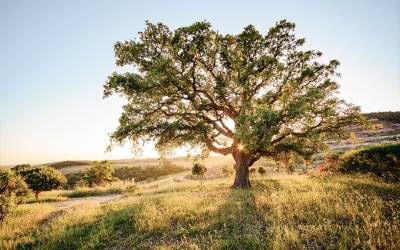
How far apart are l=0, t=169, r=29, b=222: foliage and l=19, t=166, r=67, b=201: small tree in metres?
4.56

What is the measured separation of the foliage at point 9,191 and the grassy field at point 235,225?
63 centimetres

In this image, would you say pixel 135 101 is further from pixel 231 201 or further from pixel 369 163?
pixel 369 163

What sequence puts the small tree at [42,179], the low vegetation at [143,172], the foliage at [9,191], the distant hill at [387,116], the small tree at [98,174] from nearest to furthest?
1. the foliage at [9,191]
2. the small tree at [42,179]
3. the small tree at [98,174]
4. the low vegetation at [143,172]
5. the distant hill at [387,116]

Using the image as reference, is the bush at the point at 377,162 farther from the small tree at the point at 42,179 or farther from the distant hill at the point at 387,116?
the distant hill at the point at 387,116

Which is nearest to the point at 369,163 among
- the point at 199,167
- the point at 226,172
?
the point at 199,167

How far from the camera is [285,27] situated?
18.1 m

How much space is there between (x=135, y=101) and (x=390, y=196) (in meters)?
13.7

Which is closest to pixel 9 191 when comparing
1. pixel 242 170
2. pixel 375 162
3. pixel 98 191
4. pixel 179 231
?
pixel 98 191

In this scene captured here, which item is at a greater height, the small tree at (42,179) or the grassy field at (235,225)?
the small tree at (42,179)

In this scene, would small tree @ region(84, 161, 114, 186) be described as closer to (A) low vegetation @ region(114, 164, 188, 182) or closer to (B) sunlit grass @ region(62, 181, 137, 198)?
(B) sunlit grass @ region(62, 181, 137, 198)

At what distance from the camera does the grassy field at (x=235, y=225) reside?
7.76 m

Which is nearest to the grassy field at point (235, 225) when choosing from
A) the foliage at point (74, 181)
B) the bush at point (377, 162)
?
the bush at point (377, 162)

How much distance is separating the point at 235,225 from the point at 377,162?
44.8 feet

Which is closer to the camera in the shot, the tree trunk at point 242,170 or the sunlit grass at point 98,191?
the tree trunk at point 242,170
